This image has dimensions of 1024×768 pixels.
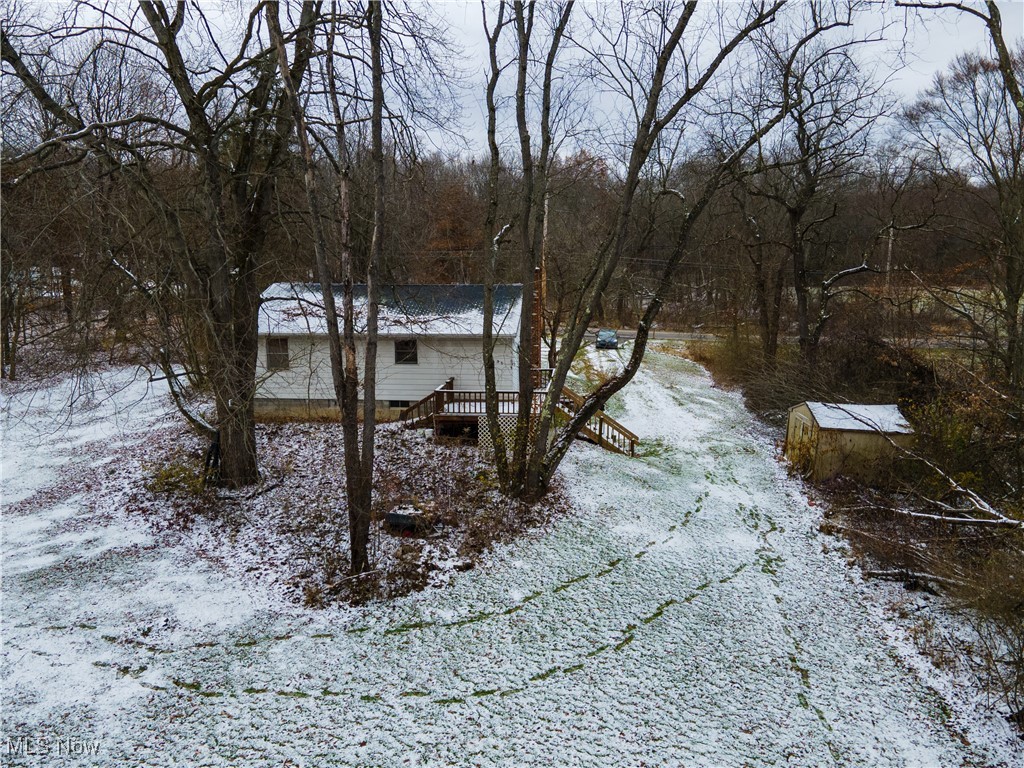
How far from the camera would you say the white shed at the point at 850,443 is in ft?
41.7

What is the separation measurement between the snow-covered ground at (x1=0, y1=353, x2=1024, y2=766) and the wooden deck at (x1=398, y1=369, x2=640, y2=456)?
192 inches

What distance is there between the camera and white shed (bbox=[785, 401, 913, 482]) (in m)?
12.7

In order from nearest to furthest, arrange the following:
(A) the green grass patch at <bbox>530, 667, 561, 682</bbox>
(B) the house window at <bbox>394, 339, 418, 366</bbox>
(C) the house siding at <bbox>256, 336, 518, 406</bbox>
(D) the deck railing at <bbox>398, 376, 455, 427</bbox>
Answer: (A) the green grass patch at <bbox>530, 667, 561, 682</bbox> < (D) the deck railing at <bbox>398, 376, 455, 427</bbox> < (C) the house siding at <bbox>256, 336, 518, 406</bbox> < (B) the house window at <bbox>394, 339, 418, 366</bbox>

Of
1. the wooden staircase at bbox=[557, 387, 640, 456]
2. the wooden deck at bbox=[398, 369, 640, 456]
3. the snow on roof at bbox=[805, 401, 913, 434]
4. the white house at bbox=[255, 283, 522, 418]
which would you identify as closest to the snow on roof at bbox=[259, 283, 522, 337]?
the white house at bbox=[255, 283, 522, 418]

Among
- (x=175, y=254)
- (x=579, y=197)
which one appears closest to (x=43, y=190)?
(x=175, y=254)

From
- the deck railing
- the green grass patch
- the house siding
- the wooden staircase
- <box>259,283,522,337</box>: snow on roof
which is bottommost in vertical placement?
the green grass patch

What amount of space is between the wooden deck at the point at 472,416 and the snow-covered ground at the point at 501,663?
4.89 meters

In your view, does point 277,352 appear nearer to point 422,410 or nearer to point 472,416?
point 422,410

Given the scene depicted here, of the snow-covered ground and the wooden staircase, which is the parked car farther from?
the snow-covered ground

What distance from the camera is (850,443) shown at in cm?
1295

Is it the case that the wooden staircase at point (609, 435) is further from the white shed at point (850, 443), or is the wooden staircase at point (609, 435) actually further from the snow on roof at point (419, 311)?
the white shed at point (850, 443)

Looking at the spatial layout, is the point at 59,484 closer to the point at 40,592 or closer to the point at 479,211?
the point at 40,592

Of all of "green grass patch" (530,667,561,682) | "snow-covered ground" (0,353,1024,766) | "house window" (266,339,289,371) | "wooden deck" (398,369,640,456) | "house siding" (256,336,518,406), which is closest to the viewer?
"snow-covered ground" (0,353,1024,766)

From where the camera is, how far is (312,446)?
14617mm
